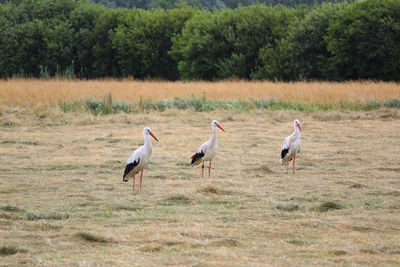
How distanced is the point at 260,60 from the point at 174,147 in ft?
102

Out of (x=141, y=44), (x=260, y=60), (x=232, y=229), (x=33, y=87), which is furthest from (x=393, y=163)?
(x=141, y=44)

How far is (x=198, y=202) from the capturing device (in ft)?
26.2

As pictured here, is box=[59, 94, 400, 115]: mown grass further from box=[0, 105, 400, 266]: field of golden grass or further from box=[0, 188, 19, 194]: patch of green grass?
box=[0, 188, 19, 194]: patch of green grass

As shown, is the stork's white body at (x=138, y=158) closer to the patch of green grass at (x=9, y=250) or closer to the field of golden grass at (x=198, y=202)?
the field of golden grass at (x=198, y=202)

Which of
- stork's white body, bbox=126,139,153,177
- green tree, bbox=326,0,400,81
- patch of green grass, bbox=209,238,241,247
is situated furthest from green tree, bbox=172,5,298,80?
patch of green grass, bbox=209,238,241,247

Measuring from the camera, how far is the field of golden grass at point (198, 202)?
5.62m

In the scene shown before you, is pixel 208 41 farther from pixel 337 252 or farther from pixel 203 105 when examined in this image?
pixel 337 252

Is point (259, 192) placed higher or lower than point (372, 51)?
lower

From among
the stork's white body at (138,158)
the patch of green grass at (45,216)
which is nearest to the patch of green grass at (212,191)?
the stork's white body at (138,158)

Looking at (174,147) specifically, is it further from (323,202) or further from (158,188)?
(323,202)

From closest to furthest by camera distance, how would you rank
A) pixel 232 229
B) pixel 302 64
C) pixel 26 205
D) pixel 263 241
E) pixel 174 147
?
pixel 263 241
pixel 232 229
pixel 26 205
pixel 174 147
pixel 302 64

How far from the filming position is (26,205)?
7.63 meters

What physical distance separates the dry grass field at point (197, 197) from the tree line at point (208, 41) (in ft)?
58.9

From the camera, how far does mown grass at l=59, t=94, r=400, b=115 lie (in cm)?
2080
